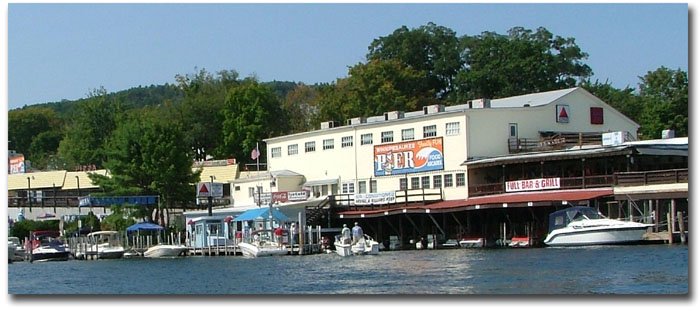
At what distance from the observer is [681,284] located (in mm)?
31562

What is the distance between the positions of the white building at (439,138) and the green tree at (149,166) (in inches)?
297

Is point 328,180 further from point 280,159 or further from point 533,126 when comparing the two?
point 533,126

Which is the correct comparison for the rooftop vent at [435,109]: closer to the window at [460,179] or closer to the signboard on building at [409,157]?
the signboard on building at [409,157]

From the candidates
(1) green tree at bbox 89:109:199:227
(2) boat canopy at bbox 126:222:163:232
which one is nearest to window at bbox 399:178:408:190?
(2) boat canopy at bbox 126:222:163:232

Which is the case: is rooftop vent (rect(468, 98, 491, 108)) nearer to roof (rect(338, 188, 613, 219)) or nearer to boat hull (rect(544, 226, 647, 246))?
roof (rect(338, 188, 613, 219))

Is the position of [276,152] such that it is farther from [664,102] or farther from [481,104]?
[664,102]

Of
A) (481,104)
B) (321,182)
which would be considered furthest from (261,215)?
(481,104)

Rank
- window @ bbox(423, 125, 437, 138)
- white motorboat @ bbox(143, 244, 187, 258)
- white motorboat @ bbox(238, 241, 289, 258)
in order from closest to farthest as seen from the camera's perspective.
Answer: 1. white motorboat @ bbox(238, 241, 289, 258)
2. white motorboat @ bbox(143, 244, 187, 258)
3. window @ bbox(423, 125, 437, 138)

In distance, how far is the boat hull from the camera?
50.9 meters

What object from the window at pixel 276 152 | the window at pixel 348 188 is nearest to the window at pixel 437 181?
the window at pixel 348 188

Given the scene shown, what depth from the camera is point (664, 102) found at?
261 feet

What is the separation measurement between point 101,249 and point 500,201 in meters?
19.8

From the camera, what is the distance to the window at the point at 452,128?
6544 cm

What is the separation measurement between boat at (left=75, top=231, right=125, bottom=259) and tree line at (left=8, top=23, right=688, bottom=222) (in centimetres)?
945
